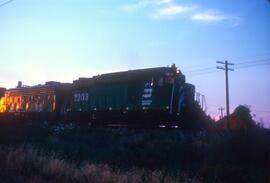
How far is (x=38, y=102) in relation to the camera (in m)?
34.8

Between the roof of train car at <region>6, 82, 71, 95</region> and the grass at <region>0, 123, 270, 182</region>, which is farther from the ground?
the roof of train car at <region>6, 82, 71, 95</region>

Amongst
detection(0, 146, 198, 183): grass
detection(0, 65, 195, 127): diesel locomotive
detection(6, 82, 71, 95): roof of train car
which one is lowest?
detection(0, 146, 198, 183): grass

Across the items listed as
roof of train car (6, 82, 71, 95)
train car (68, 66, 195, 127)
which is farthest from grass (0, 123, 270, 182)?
roof of train car (6, 82, 71, 95)

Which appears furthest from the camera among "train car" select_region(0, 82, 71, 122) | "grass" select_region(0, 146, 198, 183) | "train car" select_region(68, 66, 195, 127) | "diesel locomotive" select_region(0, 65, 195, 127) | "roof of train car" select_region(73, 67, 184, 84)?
"train car" select_region(0, 82, 71, 122)

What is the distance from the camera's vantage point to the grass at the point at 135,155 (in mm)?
11914

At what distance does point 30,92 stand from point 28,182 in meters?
27.6

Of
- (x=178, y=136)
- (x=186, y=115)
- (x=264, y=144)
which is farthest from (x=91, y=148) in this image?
(x=264, y=144)

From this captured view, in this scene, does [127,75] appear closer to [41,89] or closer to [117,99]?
[117,99]

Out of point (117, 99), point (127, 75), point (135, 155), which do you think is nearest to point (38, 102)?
point (117, 99)

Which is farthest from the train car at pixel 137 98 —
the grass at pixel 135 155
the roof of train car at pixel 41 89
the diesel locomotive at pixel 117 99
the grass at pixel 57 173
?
the grass at pixel 57 173

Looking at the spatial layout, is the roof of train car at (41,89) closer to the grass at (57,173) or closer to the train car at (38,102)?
the train car at (38,102)

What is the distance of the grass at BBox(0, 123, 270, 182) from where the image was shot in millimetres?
11914

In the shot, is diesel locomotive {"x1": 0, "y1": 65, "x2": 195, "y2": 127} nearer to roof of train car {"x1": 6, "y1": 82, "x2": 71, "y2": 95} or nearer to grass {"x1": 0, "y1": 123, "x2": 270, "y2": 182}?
roof of train car {"x1": 6, "y1": 82, "x2": 71, "y2": 95}

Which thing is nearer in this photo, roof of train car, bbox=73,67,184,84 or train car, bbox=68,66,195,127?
train car, bbox=68,66,195,127
